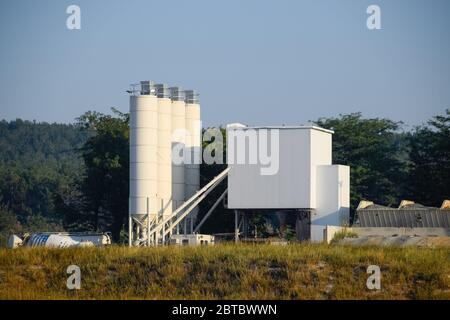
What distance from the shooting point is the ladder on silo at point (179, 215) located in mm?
62750

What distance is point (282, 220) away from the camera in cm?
6562

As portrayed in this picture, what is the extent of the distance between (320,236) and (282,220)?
4877mm

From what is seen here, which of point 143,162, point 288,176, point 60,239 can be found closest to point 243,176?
point 288,176

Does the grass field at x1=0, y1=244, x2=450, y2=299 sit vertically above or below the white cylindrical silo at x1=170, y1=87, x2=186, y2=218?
below

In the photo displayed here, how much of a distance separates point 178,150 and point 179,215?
4.02 meters

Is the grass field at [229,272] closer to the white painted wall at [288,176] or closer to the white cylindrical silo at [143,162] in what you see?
the white painted wall at [288,176]

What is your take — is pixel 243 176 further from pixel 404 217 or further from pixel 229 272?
pixel 229 272

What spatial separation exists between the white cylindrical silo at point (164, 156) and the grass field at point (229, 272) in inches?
996

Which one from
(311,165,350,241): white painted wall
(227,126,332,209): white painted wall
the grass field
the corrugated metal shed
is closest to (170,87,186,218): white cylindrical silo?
(227,126,332,209): white painted wall

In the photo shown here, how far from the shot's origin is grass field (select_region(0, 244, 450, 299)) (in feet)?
111

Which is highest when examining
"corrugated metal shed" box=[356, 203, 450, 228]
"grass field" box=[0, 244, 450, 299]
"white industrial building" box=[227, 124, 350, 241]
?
"white industrial building" box=[227, 124, 350, 241]

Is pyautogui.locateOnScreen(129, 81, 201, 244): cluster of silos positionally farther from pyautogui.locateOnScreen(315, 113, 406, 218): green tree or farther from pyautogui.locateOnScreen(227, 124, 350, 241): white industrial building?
pyautogui.locateOnScreen(315, 113, 406, 218): green tree
